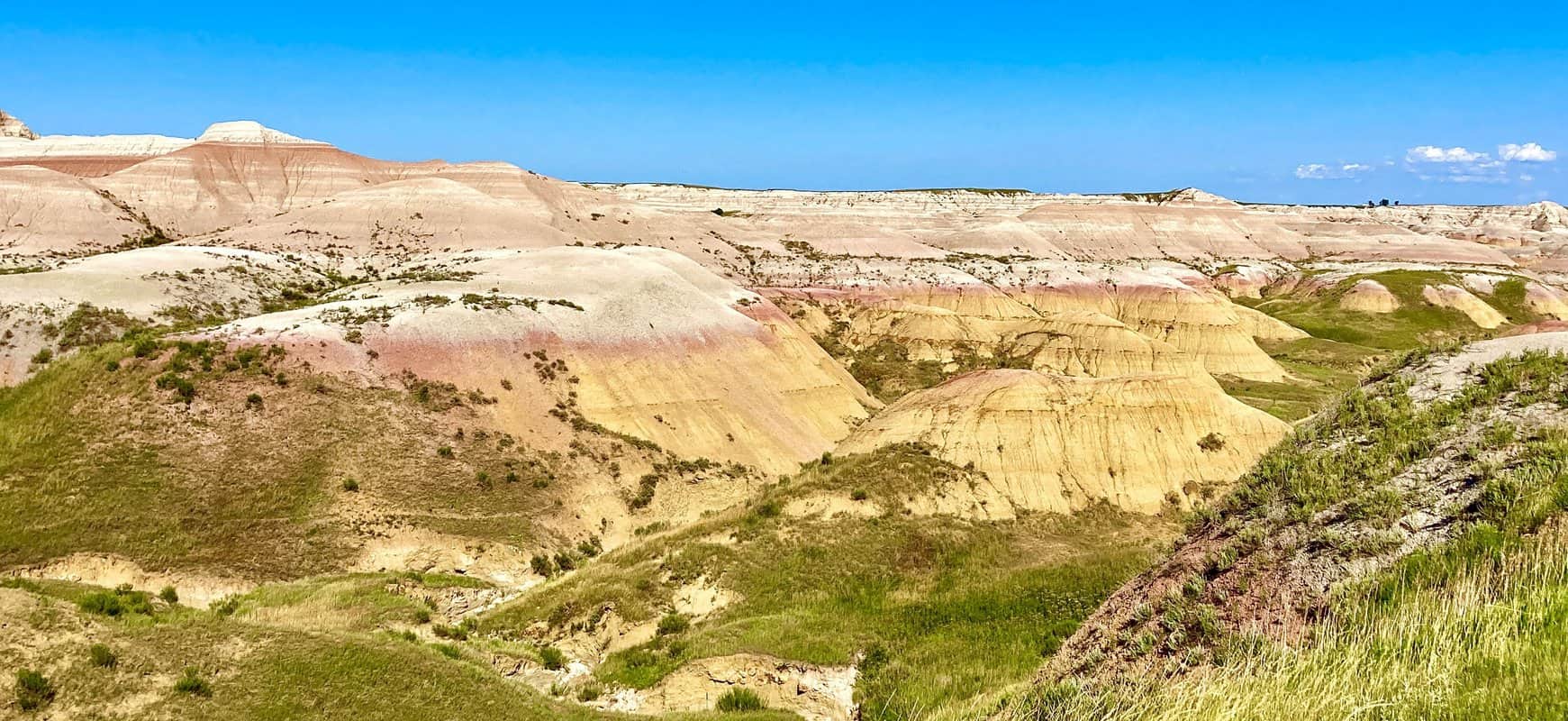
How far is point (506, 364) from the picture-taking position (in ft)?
115

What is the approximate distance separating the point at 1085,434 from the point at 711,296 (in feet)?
93.5

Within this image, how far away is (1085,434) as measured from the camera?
3070 centimetres

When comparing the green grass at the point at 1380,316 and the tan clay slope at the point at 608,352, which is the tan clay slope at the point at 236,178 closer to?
the tan clay slope at the point at 608,352

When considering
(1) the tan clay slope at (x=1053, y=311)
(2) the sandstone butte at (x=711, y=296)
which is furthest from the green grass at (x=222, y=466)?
(1) the tan clay slope at (x=1053, y=311)

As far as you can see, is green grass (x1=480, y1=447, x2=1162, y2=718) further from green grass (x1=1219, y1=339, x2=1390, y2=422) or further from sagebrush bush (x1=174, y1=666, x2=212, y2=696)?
green grass (x1=1219, y1=339, x2=1390, y2=422)

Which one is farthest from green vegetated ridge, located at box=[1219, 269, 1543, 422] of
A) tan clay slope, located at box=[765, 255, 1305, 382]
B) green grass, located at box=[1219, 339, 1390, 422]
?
tan clay slope, located at box=[765, 255, 1305, 382]

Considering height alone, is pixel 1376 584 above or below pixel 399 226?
below

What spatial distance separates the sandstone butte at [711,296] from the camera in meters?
31.8

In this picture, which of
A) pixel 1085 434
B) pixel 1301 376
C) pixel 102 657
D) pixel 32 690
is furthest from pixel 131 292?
pixel 1301 376

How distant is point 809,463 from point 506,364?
49.1ft

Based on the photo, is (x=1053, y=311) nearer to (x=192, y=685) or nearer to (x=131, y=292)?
(x=131, y=292)

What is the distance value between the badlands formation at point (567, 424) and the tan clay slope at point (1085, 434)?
0.13 meters

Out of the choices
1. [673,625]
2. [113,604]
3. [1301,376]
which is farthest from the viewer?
[1301,376]

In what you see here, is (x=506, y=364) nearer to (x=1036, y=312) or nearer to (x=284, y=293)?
(x=284, y=293)
